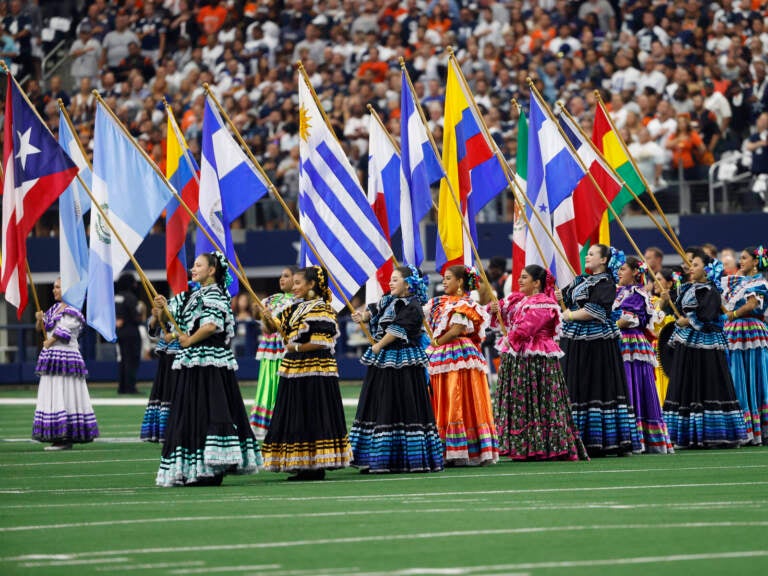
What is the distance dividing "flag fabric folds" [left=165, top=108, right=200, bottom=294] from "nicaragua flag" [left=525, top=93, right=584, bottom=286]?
372cm

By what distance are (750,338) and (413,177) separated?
4.30 meters

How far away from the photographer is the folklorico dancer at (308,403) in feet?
46.6

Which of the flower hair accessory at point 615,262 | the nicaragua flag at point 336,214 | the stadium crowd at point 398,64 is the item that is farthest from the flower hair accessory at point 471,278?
the stadium crowd at point 398,64

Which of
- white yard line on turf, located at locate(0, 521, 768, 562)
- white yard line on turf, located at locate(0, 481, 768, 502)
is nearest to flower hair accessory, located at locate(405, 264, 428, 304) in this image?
white yard line on turf, located at locate(0, 481, 768, 502)

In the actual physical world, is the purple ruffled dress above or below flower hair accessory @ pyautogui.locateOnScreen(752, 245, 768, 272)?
below

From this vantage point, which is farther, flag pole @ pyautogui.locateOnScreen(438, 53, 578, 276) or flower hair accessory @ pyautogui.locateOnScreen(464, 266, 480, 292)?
flag pole @ pyautogui.locateOnScreen(438, 53, 578, 276)

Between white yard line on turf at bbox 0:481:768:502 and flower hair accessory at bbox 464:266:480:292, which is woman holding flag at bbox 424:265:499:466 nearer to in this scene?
flower hair accessory at bbox 464:266:480:292

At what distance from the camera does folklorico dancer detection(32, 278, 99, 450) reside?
18.3 metres

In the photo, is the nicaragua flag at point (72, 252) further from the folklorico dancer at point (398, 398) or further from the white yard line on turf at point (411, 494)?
the folklorico dancer at point (398, 398)

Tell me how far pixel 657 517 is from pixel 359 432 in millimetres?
4943

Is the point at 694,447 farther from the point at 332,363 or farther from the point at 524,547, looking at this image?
the point at 524,547

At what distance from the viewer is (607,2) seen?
3253 centimetres

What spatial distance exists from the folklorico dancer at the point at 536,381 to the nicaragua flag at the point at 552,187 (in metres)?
1.52

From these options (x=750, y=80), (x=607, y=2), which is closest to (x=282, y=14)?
(x=607, y=2)
